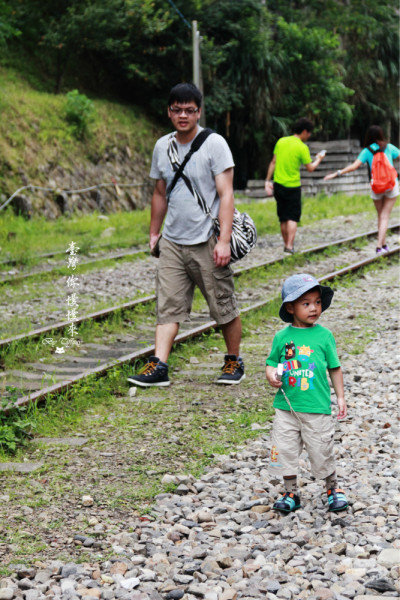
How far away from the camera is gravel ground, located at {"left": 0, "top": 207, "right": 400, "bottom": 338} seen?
8.91 metres

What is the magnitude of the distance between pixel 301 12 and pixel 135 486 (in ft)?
98.2

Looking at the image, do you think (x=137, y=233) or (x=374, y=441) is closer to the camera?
(x=374, y=441)

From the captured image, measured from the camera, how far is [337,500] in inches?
159

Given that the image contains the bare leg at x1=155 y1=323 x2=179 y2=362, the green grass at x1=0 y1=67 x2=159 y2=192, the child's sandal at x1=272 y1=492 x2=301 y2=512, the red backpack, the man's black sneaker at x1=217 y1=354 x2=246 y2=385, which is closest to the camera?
the child's sandal at x1=272 y1=492 x2=301 y2=512

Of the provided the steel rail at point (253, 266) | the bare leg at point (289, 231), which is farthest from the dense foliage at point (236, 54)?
the bare leg at point (289, 231)

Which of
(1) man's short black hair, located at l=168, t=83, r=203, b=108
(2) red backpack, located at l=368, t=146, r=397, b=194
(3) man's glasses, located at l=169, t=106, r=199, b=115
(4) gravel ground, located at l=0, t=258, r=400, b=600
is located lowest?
(4) gravel ground, located at l=0, t=258, r=400, b=600

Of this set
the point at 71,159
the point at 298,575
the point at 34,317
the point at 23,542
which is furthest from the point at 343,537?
the point at 71,159

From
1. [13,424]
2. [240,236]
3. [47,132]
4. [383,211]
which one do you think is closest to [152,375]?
[240,236]

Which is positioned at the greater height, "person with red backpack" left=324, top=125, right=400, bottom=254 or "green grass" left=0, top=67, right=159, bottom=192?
"green grass" left=0, top=67, right=159, bottom=192

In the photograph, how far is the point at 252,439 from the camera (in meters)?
5.20

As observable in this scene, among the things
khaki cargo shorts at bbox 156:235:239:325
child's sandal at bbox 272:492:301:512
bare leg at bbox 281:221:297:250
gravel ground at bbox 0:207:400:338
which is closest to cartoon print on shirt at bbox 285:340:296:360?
child's sandal at bbox 272:492:301:512

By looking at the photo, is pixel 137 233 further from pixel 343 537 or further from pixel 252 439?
pixel 343 537

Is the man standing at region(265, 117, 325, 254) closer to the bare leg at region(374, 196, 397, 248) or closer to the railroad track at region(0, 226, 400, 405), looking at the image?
the bare leg at region(374, 196, 397, 248)

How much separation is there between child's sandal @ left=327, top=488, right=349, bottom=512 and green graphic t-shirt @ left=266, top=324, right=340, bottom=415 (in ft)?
1.28
